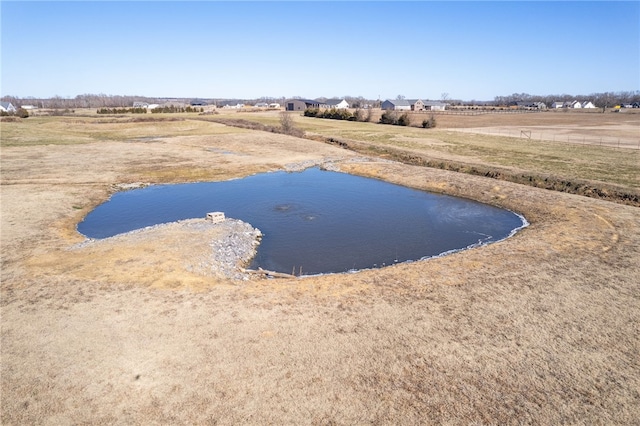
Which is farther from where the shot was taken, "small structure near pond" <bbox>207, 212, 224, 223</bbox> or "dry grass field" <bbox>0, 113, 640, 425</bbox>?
"small structure near pond" <bbox>207, 212, 224, 223</bbox>

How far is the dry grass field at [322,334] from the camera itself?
897 centimetres

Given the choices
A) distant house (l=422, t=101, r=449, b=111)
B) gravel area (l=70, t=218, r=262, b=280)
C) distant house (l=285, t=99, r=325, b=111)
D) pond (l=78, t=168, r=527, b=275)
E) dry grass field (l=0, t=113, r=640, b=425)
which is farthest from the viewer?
distant house (l=422, t=101, r=449, b=111)

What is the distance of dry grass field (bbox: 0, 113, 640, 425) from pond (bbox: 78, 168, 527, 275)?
2.18 m

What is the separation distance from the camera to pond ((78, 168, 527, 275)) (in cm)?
1933

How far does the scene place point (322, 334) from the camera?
38.1 feet

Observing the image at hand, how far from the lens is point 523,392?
30.9ft

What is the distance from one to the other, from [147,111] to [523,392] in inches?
5417

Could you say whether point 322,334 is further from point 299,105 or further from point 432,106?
point 432,106

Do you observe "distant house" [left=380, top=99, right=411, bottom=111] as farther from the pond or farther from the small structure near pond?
the small structure near pond

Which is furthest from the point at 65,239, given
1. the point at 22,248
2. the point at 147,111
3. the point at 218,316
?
the point at 147,111

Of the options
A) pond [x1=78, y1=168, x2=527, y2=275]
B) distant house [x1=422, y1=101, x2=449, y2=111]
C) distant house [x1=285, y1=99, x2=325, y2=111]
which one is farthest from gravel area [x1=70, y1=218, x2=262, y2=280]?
distant house [x1=422, y1=101, x2=449, y2=111]

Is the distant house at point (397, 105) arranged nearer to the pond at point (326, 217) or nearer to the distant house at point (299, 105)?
the distant house at point (299, 105)

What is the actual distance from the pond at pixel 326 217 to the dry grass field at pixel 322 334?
7.16 ft

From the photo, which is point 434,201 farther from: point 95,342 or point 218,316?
point 95,342
